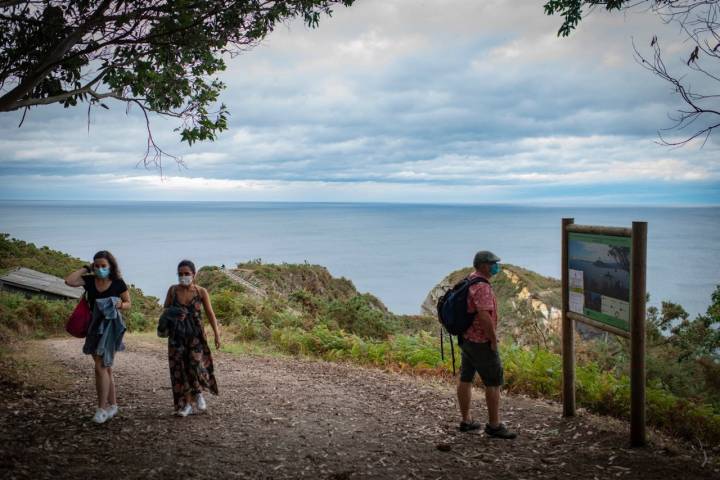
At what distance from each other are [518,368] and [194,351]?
5651mm

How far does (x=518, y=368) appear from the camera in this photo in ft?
31.4

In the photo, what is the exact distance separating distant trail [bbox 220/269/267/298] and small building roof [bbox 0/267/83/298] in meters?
6.76

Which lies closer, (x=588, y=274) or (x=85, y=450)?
(x=85, y=450)

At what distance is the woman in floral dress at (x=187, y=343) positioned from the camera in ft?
22.1

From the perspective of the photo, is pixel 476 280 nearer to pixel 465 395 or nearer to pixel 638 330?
pixel 465 395

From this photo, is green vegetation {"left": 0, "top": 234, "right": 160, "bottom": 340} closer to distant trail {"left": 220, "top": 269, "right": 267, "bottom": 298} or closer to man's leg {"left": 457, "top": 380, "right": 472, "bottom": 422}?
distant trail {"left": 220, "top": 269, "right": 267, "bottom": 298}

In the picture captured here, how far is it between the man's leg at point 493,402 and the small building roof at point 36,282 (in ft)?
52.7

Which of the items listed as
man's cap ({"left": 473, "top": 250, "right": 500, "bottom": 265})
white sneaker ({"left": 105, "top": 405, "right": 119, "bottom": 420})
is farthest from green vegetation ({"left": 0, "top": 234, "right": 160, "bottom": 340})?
man's cap ({"left": 473, "top": 250, "right": 500, "bottom": 265})

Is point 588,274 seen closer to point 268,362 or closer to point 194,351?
point 194,351

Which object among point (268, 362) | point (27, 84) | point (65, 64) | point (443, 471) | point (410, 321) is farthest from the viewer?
point (410, 321)

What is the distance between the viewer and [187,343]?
6.80m

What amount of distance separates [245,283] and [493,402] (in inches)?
756

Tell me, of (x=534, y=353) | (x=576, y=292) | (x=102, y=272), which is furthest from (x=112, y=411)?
(x=534, y=353)

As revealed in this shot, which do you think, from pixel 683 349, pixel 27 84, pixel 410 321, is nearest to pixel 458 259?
pixel 410 321
